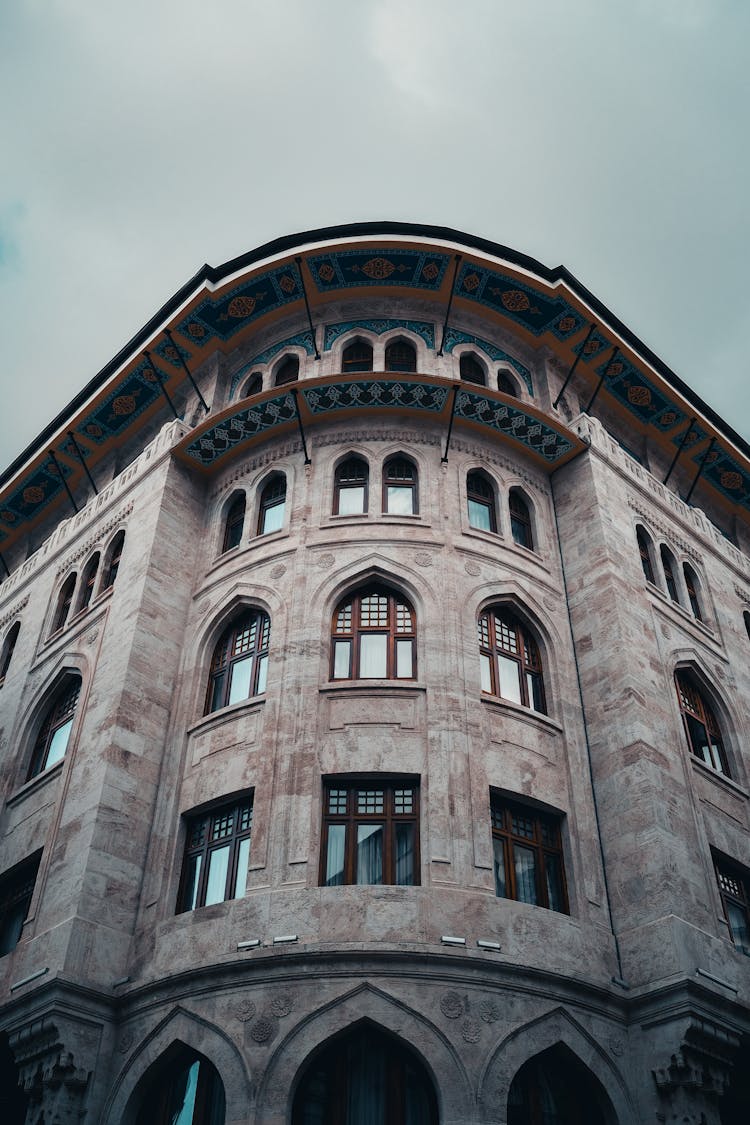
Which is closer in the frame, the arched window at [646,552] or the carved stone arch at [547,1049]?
the carved stone arch at [547,1049]

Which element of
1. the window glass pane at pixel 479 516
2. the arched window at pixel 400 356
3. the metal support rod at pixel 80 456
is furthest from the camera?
the metal support rod at pixel 80 456

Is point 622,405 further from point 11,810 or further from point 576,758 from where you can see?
point 11,810

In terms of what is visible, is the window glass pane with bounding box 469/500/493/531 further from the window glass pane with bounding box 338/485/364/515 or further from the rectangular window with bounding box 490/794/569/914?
the rectangular window with bounding box 490/794/569/914

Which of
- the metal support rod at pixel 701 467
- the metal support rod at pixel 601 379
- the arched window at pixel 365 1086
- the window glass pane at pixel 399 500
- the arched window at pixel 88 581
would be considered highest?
the metal support rod at pixel 601 379

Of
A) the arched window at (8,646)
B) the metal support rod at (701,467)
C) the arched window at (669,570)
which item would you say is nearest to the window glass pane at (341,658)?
the arched window at (669,570)

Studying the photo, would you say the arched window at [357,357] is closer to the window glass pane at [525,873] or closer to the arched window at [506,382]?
the arched window at [506,382]

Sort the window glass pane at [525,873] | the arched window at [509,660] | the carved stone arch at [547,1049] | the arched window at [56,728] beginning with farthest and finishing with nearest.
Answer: the arched window at [56,728] → the arched window at [509,660] → the window glass pane at [525,873] → the carved stone arch at [547,1049]

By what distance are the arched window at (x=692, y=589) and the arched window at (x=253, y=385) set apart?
438 inches

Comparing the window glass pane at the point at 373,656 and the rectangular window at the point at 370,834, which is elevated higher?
the window glass pane at the point at 373,656

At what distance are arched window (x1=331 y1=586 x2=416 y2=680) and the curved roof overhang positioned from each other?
5.98 metres

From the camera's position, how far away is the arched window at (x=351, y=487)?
21672 mm

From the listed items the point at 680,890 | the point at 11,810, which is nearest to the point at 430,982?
the point at 680,890

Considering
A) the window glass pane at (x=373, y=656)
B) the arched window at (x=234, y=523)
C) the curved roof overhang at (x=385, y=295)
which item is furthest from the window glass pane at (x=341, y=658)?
the curved roof overhang at (x=385, y=295)

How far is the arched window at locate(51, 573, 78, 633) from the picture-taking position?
993 inches
